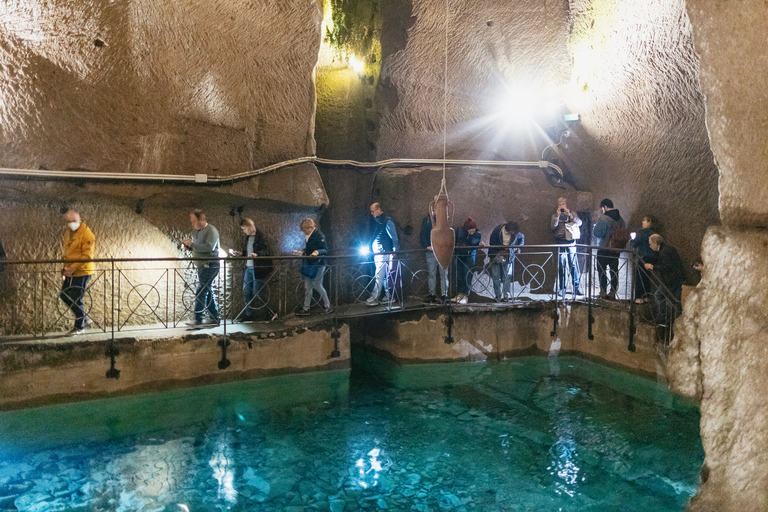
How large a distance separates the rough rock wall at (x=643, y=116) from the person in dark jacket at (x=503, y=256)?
227 centimetres

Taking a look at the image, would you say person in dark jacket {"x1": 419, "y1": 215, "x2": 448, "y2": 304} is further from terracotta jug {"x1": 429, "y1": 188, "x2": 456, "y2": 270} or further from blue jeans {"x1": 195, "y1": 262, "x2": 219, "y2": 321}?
blue jeans {"x1": 195, "y1": 262, "x2": 219, "y2": 321}

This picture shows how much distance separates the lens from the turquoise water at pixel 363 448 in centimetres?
550

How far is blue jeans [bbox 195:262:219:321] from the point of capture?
8633 millimetres

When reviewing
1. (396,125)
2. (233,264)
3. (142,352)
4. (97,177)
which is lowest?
(142,352)

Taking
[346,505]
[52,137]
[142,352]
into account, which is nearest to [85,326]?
[142,352]

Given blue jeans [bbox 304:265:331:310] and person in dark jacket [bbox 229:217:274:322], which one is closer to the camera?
person in dark jacket [bbox 229:217:274:322]

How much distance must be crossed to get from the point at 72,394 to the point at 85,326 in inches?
43.0

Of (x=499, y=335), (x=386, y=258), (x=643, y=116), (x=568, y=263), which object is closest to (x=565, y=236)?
(x=568, y=263)

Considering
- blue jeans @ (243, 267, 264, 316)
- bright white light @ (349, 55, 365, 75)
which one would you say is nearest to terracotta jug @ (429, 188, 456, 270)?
blue jeans @ (243, 267, 264, 316)

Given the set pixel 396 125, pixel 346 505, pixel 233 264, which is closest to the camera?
pixel 346 505

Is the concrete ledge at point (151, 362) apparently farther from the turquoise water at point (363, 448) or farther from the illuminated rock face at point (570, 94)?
the illuminated rock face at point (570, 94)

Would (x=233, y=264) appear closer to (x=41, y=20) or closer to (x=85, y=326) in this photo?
(x=85, y=326)

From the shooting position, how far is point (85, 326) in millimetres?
8367

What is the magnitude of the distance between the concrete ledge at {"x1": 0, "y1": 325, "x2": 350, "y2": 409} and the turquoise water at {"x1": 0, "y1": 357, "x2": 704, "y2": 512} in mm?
169
